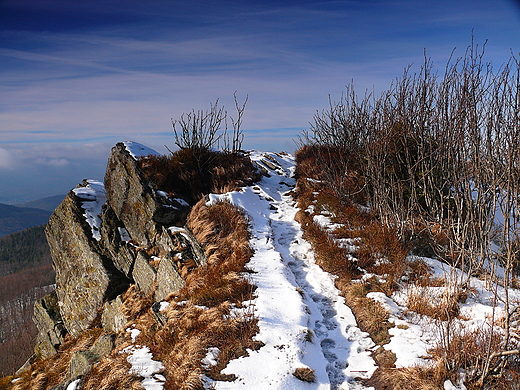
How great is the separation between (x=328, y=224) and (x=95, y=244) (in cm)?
939

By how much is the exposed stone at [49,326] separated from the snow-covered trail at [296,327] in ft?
32.5

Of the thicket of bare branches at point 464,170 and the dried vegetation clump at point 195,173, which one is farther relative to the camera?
the dried vegetation clump at point 195,173

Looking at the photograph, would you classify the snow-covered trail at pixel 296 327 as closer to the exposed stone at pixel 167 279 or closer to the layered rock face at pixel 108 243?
the exposed stone at pixel 167 279

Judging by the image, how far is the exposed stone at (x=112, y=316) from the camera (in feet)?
29.2

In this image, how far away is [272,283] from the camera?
22.8 ft

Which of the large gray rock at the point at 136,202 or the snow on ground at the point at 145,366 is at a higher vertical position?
the large gray rock at the point at 136,202

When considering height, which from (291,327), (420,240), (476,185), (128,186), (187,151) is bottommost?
(291,327)

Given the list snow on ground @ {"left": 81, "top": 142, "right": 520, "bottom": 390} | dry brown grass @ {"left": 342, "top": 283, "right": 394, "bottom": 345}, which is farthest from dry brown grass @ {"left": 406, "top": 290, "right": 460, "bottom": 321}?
dry brown grass @ {"left": 342, "top": 283, "right": 394, "bottom": 345}

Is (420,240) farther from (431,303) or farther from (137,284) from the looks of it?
(137,284)

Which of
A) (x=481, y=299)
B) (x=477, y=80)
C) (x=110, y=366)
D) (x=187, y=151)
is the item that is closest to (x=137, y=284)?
(x=110, y=366)

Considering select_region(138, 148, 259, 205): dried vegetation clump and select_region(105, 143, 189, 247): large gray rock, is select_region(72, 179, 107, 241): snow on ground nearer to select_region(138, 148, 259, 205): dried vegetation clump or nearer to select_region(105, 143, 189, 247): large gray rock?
select_region(105, 143, 189, 247): large gray rock

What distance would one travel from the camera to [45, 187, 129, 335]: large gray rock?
10.9 m

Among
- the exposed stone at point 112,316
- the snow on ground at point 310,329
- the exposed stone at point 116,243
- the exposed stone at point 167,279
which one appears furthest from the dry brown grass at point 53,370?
the snow on ground at point 310,329

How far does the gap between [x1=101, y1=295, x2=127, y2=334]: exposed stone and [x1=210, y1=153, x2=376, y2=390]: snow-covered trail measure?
4.84 meters
